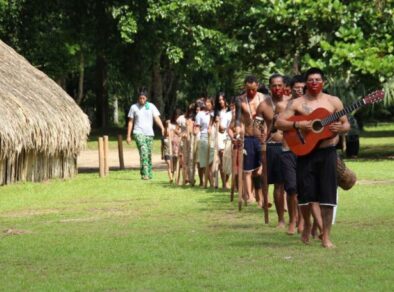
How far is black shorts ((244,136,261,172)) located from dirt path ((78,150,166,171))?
15.5 metres

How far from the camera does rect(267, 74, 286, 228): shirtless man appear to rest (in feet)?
50.1

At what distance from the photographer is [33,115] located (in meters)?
25.5

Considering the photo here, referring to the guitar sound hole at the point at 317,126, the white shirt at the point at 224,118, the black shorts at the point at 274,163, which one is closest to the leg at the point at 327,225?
the guitar sound hole at the point at 317,126

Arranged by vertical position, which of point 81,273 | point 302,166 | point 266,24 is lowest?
point 81,273

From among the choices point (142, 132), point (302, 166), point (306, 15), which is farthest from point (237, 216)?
point (306, 15)

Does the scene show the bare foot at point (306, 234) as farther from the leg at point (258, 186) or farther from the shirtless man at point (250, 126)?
the leg at point (258, 186)

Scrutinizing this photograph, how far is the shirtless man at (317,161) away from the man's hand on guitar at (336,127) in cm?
16

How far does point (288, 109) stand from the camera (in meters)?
13.4

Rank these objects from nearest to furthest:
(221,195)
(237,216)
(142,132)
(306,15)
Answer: (237,216), (221,195), (142,132), (306,15)

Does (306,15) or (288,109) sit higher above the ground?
(306,15)

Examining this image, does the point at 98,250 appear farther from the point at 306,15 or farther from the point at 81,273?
the point at 306,15

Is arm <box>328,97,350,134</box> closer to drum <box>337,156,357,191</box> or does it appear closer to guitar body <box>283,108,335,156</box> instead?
guitar body <box>283,108,335,156</box>

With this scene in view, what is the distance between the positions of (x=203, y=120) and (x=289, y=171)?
31.4 feet

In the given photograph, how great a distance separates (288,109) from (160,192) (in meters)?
9.57
